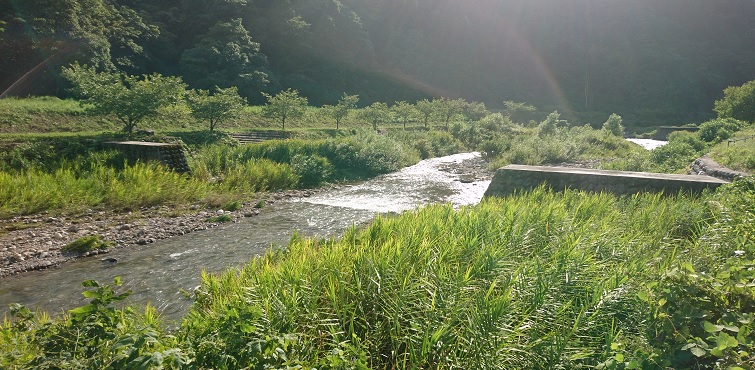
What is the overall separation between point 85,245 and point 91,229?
1.31m

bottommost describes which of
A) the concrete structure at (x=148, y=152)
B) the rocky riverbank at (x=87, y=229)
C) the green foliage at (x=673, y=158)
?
the rocky riverbank at (x=87, y=229)

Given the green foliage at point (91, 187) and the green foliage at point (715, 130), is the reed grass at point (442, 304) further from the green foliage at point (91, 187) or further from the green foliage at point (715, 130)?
the green foliage at point (715, 130)

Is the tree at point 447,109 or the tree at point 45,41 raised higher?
the tree at point 45,41

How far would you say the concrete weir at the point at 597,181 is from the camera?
8.47 m

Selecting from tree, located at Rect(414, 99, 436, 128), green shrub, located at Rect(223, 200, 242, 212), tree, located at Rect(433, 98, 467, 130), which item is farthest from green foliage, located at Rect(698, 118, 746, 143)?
tree, located at Rect(414, 99, 436, 128)

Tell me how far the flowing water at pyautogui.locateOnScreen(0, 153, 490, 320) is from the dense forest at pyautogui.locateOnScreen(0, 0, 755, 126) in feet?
81.7

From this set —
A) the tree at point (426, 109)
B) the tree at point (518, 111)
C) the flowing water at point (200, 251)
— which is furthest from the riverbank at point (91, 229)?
the tree at point (518, 111)

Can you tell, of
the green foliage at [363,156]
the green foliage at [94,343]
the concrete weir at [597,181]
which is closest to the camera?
the green foliage at [94,343]

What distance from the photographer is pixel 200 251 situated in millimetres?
8320

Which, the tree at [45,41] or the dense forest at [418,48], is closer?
the tree at [45,41]

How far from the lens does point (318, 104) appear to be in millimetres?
50875

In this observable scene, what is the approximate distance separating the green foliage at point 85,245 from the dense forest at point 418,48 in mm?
25011

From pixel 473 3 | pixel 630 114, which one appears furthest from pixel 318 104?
pixel 473 3

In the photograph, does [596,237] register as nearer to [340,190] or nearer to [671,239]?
[671,239]
